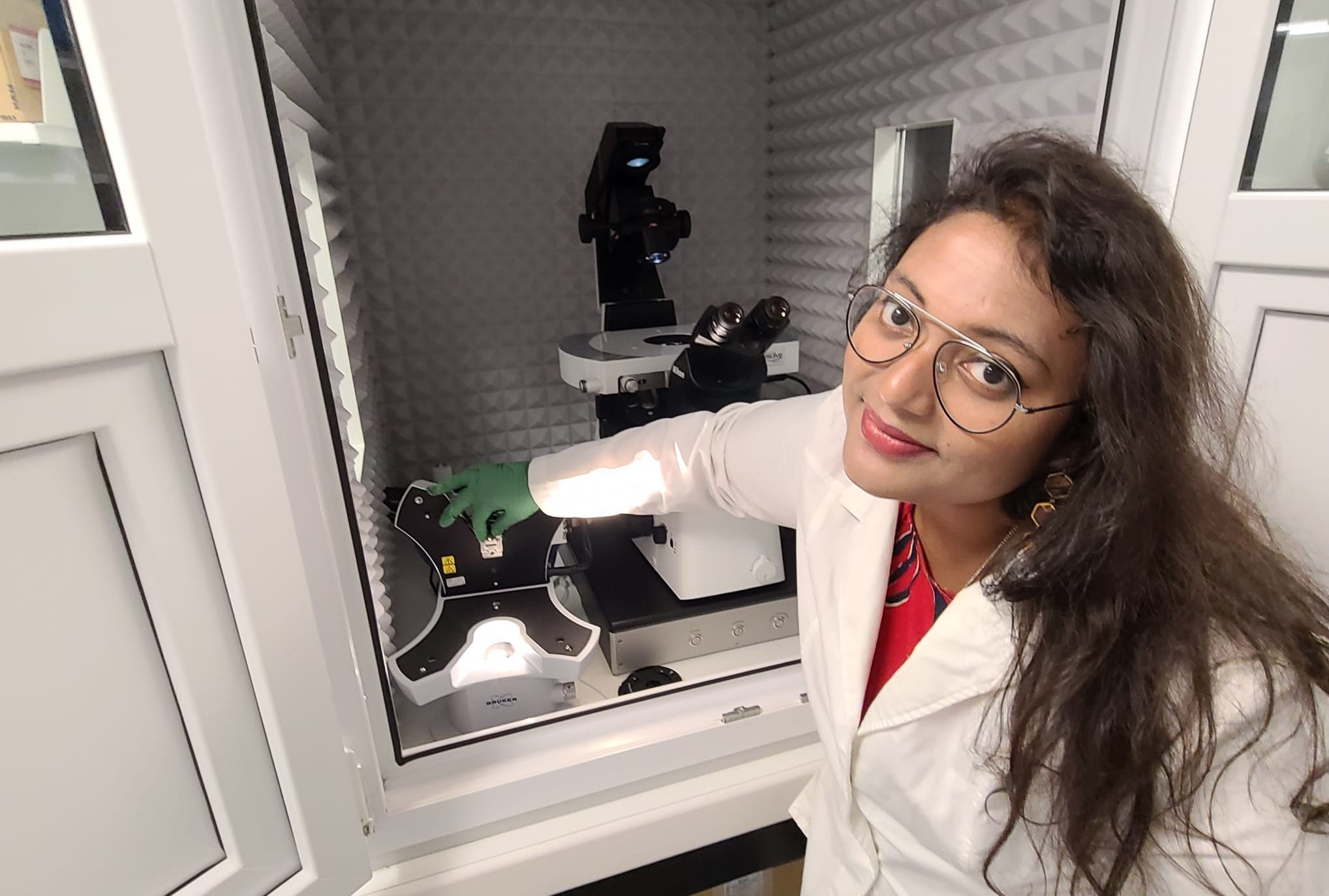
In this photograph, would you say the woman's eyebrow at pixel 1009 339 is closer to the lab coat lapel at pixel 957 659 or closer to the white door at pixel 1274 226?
the lab coat lapel at pixel 957 659

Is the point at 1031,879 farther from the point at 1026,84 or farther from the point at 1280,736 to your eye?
the point at 1026,84

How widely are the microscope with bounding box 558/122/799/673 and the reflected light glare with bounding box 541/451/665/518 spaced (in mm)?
113

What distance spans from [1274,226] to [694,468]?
0.89 m

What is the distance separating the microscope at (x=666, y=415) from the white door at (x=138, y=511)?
31.7 inches

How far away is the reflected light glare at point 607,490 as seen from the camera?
1.39 meters

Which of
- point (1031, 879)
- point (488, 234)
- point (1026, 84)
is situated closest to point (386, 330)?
point (488, 234)

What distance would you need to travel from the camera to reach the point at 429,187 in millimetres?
1915

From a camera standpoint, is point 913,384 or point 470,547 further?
point 470,547

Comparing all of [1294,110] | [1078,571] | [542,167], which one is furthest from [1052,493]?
[542,167]

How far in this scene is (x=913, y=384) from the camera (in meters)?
0.71

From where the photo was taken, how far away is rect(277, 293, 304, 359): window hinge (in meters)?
0.76

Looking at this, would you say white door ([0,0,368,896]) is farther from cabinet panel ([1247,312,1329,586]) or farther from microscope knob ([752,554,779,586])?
cabinet panel ([1247,312,1329,586])

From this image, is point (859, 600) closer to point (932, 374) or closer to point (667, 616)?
point (932, 374)

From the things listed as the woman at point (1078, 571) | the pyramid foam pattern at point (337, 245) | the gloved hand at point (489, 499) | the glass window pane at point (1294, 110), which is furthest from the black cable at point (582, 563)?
the glass window pane at point (1294, 110)
